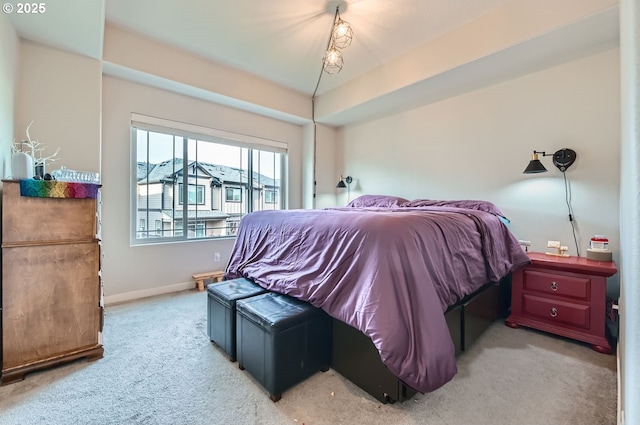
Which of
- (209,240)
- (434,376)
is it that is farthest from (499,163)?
(209,240)

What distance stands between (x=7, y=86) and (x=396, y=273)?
115 inches

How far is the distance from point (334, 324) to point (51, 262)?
1.84 m

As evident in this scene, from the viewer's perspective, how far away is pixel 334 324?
5.62ft

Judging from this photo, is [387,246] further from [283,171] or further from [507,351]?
[283,171]

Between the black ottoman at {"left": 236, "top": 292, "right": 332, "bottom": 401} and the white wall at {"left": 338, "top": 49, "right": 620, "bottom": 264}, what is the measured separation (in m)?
2.47

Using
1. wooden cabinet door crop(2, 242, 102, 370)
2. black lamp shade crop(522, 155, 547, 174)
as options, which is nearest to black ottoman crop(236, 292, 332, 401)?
wooden cabinet door crop(2, 242, 102, 370)

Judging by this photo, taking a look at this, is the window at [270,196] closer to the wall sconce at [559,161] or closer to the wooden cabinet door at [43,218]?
the wooden cabinet door at [43,218]

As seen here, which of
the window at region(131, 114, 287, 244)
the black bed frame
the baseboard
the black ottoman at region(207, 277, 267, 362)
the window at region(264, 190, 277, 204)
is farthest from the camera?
the window at region(264, 190, 277, 204)

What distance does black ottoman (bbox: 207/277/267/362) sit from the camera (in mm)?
1836

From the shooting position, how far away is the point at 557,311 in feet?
7.17

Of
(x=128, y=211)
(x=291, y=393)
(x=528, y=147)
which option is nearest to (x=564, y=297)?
(x=528, y=147)

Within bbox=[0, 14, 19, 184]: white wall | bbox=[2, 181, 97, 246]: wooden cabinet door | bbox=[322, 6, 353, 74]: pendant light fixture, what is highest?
bbox=[322, 6, 353, 74]: pendant light fixture

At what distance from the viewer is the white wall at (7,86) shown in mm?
1842

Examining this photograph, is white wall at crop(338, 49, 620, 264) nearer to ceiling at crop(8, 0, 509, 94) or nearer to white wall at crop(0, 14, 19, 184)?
ceiling at crop(8, 0, 509, 94)
